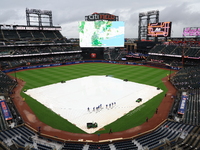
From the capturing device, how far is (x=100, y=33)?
81250mm

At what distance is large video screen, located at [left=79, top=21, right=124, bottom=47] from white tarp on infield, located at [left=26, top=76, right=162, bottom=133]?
132 ft

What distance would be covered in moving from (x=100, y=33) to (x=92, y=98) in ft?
182

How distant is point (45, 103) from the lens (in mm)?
31016

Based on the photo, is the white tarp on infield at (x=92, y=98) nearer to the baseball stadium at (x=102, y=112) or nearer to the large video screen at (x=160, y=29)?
the baseball stadium at (x=102, y=112)

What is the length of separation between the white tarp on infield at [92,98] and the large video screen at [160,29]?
43.0 meters

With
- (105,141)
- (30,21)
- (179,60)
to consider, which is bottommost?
(105,141)

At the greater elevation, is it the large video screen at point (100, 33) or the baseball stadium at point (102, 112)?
the large video screen at point (100, 33)

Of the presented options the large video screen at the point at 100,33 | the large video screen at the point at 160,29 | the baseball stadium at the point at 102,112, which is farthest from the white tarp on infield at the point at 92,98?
the large video screen at the point at 160,29

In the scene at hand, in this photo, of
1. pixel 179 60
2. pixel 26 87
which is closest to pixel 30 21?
pixel 26 87

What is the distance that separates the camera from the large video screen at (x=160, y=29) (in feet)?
236

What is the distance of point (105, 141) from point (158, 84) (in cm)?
2938

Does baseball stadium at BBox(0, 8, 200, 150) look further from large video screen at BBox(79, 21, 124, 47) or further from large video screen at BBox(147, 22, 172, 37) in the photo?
large video screen at BBox(79, 21, 124, 47)

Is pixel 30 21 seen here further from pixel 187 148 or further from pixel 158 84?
pixel 187 148

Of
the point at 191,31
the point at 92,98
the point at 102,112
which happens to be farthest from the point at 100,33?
the point at 102,112
